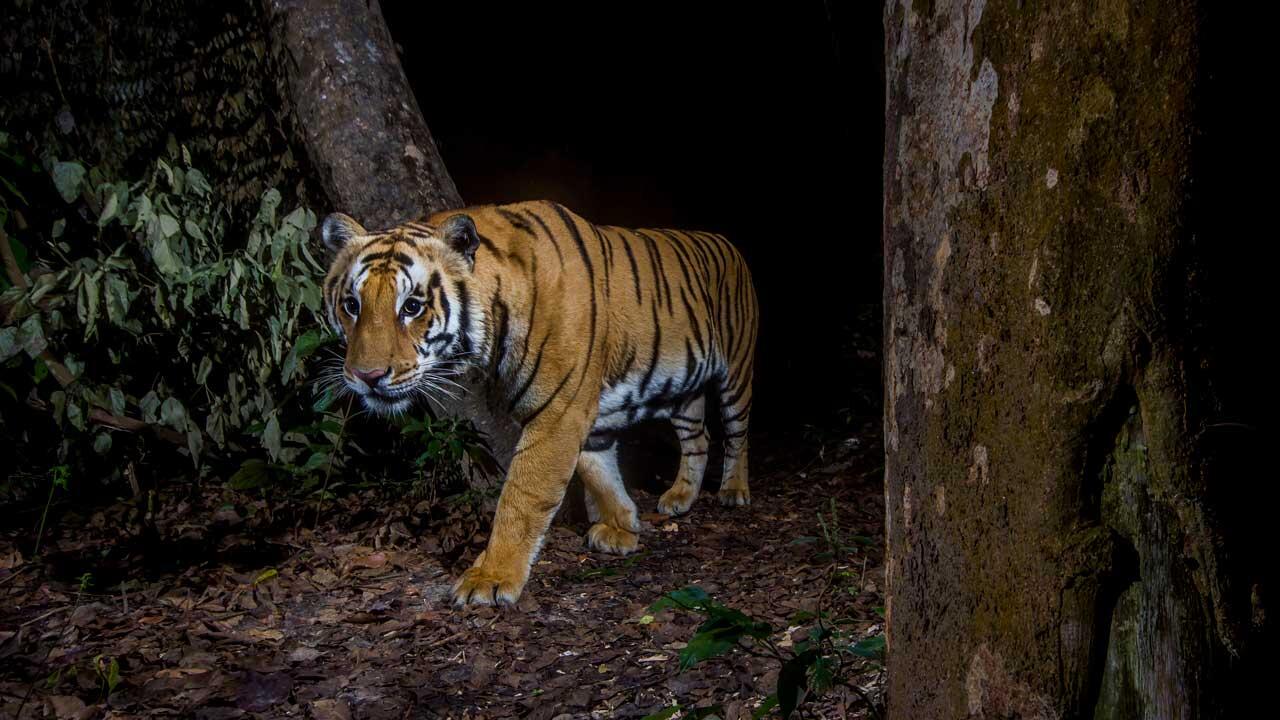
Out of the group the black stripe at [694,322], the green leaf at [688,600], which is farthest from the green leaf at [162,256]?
the green leaf at [688,600]

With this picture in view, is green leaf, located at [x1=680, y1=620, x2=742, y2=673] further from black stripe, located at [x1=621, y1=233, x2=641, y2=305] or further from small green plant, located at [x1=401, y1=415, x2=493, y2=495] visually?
black stripe, located at [x1=621, y1=233, x2=641, y2=305]

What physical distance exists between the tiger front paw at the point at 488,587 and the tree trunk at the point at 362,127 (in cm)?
75

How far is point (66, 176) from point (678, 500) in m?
2.87

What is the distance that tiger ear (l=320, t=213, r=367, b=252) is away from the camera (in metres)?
3.15

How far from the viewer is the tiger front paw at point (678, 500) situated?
4.34m

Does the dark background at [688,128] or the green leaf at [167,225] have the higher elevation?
the dark background at [688,128]

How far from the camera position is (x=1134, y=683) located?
131 cm

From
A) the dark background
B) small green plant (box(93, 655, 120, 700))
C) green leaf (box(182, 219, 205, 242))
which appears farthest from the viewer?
the dark background

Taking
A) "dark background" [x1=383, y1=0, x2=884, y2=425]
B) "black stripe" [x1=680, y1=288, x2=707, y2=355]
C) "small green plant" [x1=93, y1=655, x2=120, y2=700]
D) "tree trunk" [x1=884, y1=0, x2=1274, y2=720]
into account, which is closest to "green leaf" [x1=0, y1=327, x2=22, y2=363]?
"small green plant" [x1=93, y1=655, x2=120, y2=700]

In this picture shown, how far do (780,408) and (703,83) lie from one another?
10.0 feet

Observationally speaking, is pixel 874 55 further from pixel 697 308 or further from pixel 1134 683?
pixel 1134 683

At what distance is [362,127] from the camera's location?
3.76 metres

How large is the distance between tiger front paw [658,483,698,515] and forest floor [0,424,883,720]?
150mm

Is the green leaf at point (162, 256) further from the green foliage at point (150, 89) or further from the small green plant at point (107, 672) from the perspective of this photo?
the small green plant at point (107, 672)
